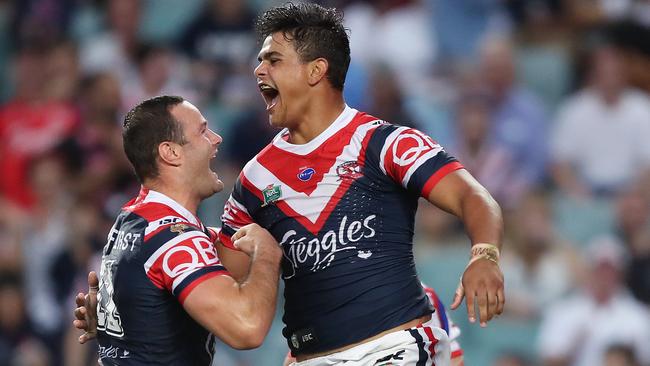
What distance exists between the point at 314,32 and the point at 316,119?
1.27 feet

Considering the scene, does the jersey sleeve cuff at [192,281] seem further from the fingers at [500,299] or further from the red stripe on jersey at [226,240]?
the fingers at [500,299]

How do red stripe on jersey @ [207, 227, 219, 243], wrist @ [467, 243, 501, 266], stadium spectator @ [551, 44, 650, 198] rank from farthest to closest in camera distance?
1. stadium spectator @ [551, 44, 650, 198]
2. red stripe on jersey @ [207, 227, 219, 243]
3. wrist @ [467, 243, 501, 266]

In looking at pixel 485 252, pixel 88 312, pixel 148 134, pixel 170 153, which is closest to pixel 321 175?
pixel 170 153

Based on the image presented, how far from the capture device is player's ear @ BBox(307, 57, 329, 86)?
4.62 metres

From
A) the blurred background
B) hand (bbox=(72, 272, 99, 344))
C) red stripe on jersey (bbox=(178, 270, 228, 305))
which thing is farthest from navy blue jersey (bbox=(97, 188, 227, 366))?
the blurred background

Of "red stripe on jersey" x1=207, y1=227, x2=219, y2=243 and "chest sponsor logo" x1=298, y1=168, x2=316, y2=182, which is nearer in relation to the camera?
"chest sponsor logo" x1=298, y1=168, x2=316, y2=182

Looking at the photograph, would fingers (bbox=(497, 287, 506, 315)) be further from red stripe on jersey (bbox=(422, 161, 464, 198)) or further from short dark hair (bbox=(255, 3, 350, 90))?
short dark hair (bbox=(255, 3, 350, 90))

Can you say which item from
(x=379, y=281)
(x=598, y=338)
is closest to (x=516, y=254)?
(x=598, y=338)

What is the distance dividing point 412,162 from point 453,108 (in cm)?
505

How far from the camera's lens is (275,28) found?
4688mm

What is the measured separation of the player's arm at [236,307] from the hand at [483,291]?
77 centimetres

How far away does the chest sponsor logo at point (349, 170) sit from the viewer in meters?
4.42

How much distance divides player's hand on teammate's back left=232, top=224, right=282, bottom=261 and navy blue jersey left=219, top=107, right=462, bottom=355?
0.18 meters

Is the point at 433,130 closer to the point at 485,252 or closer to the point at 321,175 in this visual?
the point at 321,175
